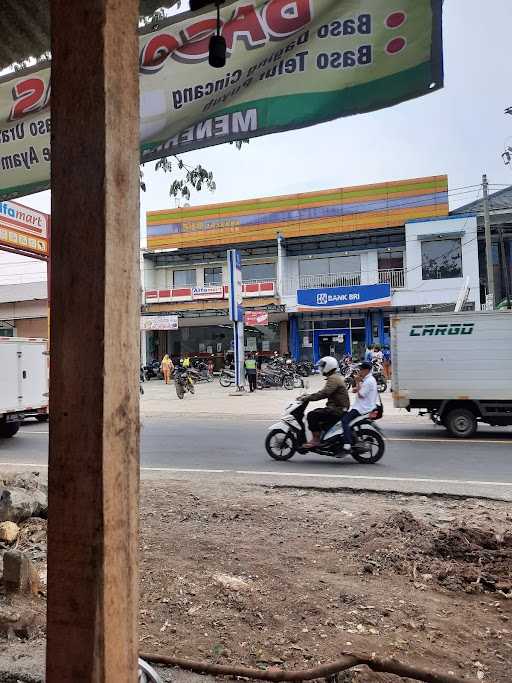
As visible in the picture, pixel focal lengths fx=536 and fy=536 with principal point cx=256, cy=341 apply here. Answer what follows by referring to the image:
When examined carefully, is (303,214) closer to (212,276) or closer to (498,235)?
(212,276)

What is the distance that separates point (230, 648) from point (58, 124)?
2.47 m

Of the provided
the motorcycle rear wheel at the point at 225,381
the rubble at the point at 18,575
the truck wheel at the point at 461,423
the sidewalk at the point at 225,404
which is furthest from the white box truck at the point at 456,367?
the motorcycle rear wheel at the point at 225,381

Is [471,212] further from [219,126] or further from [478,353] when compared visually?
[219,126]

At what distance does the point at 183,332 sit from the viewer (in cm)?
3347

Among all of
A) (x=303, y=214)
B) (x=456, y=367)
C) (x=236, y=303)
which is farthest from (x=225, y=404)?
(x=303, y=214)

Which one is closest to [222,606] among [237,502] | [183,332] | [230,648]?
[230,648]

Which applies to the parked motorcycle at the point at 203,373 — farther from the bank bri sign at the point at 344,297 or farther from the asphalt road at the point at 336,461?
the asphalt road at the point at 336,461

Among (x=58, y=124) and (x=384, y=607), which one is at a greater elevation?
(x=58, y=124)

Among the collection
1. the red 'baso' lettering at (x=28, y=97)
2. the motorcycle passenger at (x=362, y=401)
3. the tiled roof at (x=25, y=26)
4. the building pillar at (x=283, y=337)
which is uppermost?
the tiled roof at (x=25, y=26)

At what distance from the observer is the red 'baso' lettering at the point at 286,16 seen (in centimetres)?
284

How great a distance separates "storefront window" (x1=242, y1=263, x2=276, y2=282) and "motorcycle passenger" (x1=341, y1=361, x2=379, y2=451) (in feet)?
74.8

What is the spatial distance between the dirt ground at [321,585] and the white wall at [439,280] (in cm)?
2222

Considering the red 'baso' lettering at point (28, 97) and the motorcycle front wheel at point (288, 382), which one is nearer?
the red 'baso' lettering at point (28, 97)

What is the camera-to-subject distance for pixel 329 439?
7938 millimetres
